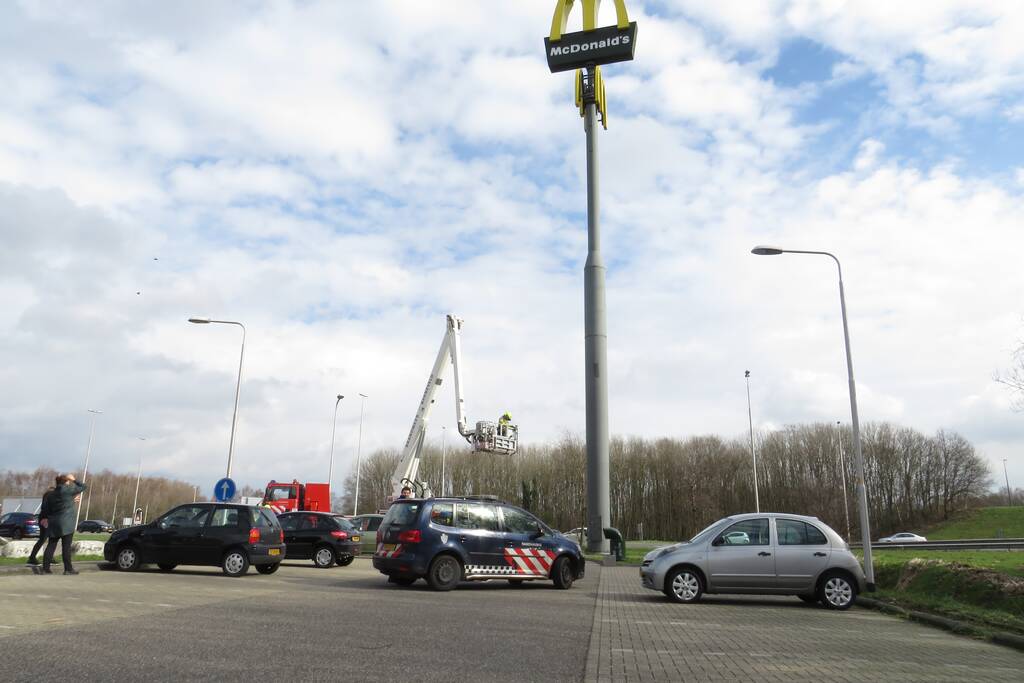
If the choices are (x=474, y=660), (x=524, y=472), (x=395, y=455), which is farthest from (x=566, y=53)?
(x=395, y=455)

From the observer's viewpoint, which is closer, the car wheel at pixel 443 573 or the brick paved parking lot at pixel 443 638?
the brick paved parking lot at pixel 443 638

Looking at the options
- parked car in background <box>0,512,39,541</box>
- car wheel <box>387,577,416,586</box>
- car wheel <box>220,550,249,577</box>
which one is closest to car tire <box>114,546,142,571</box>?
car wheel <box>220,550,249,577</box>

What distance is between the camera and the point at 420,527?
1430cm

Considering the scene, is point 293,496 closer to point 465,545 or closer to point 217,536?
point 217,536

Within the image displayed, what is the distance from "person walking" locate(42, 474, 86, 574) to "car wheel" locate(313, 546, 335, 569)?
7677 mm

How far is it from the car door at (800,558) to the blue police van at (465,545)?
4.40 metres

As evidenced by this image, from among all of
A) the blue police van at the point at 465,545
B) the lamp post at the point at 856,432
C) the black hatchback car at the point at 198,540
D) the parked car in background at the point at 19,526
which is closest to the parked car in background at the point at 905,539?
the lamp post at the point at 856,432

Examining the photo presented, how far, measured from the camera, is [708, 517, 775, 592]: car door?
1335 centimetres

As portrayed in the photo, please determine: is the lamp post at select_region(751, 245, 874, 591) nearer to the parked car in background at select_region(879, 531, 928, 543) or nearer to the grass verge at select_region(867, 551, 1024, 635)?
the grass verge at select_region(867, 551, 1024, 635)

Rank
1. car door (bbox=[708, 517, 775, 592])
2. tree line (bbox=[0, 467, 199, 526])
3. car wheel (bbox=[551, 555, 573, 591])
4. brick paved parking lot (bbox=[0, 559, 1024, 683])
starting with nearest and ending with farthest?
brick paved parking lot (bbox=[0, 559, 1024, 683]) → car door (bbox=[708, 517, 775, 592]) → car wheel (bbox=[551, 555, 573, 591]) → tree line (bbox=[0, 467, 199, 526])

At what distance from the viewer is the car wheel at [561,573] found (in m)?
15.7

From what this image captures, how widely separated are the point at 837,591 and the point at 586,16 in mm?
27411

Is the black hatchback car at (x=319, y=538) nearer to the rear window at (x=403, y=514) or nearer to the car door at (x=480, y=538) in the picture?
the rear window at (x=403, y=514)

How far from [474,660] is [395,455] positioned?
7840 cm
